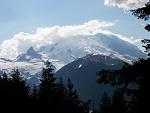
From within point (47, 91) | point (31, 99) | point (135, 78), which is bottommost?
point (135, 78)

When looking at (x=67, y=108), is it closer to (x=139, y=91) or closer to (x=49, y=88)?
(x=49, y=88)

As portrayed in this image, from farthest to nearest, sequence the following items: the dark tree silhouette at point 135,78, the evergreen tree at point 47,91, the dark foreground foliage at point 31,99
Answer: the evergreen tree at point 47,91, the dark foreground foliage at point 31,99, the dark tree silhouette at point 135,78

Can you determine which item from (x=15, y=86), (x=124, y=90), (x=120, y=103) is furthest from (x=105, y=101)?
(x=124, y=90)

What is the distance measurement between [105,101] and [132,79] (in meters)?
47.7

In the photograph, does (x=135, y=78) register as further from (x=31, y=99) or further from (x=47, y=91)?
(x=31, y=99)

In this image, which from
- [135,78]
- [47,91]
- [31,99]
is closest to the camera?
[135,78]

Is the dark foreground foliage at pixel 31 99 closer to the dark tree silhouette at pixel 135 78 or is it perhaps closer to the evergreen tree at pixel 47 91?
the evergreen tree at pixel 47 91

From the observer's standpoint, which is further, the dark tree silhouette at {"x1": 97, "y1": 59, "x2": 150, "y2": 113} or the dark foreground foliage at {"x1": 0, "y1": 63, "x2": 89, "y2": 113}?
the dark foreground foliage at {"x1": 0, "y1": 63, "x2": 89, "y2": 113}

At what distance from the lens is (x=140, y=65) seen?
47.4 feet

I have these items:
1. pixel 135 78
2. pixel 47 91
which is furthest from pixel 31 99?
pixel 135 78

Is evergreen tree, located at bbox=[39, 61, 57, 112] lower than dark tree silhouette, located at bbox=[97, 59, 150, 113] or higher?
higher

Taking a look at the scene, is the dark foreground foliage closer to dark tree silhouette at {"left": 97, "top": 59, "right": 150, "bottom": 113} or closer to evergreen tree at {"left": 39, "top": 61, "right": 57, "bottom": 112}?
evergreen tree at {"left": 39, "top": 61, "right": 57, "bottom": 112}

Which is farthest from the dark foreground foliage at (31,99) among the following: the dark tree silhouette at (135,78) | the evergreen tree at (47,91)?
the dark tree silhouette at (135,78)

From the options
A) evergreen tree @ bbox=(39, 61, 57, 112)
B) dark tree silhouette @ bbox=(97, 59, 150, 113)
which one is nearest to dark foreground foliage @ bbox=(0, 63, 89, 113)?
evergreen tree @ bbox=(39, 61, 57, 112)
